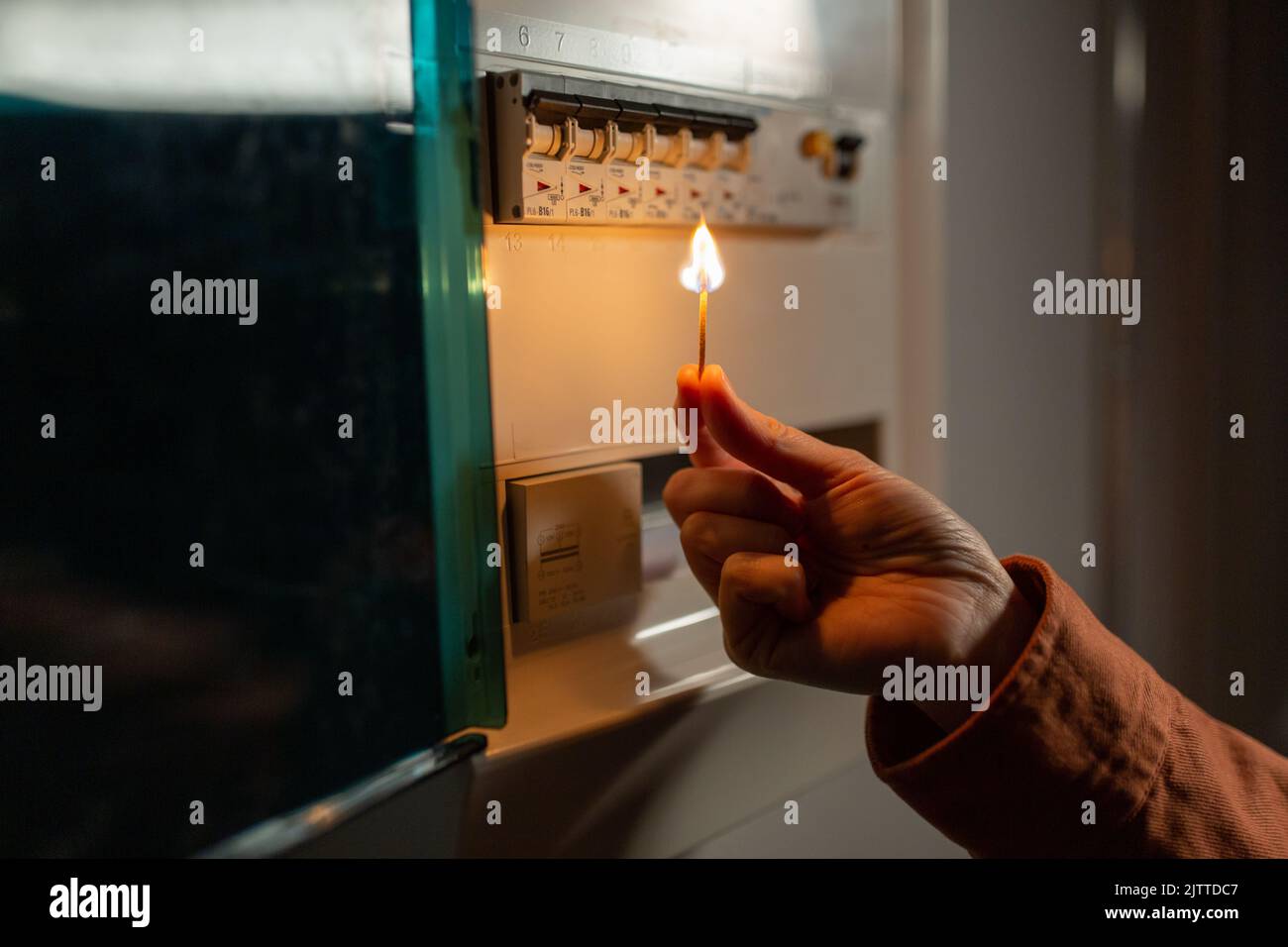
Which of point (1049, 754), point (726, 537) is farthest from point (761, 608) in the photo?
point (1049, 754)

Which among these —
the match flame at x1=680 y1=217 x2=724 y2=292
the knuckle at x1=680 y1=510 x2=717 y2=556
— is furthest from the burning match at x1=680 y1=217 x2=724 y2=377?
the knuckle at x1=680 y1=510 x2=717 y2=556

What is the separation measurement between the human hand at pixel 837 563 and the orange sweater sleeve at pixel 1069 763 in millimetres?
33

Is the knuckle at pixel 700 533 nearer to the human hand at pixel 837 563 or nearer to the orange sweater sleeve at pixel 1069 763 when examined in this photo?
the human hand at pixel 837 563

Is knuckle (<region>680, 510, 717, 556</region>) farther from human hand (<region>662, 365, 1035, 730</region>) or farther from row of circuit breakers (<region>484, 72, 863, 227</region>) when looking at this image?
row of circuit breakers (<region>484, 72, 863, 227</region>)

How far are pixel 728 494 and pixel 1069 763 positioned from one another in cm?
28

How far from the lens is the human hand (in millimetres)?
621

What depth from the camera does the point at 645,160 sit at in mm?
626

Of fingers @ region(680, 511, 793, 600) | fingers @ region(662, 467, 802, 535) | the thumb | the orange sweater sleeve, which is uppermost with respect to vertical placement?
the thumb

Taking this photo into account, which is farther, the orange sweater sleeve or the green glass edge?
the orange sweater sleeve

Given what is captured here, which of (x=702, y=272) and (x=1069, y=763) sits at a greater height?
(x=702, y=272)

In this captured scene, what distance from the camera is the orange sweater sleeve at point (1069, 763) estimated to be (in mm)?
633

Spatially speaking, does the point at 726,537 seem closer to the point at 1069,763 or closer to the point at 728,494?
the point at 728,494
